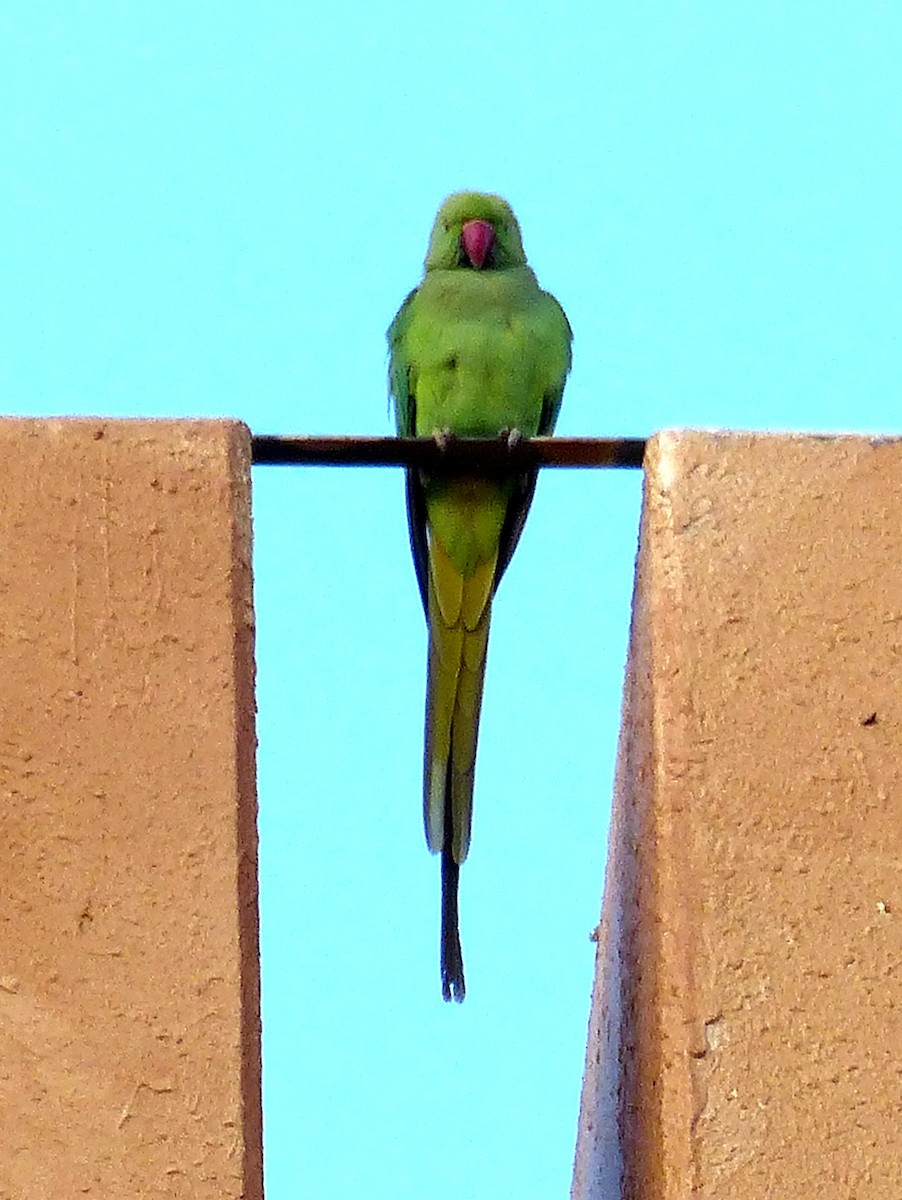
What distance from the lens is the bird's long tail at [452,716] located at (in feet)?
8.57

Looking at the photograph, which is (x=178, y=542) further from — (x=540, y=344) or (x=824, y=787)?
(x=540, y=344)

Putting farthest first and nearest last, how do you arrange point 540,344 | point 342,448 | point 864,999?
point 540,344 → point 342,448 → point 864,999

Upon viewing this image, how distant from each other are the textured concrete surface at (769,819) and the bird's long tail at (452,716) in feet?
1.75

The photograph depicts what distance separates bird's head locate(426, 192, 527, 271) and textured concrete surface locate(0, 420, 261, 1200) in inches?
82.9

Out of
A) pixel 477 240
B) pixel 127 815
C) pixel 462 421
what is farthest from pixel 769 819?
pixel 477 240

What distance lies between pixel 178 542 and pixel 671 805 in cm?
65

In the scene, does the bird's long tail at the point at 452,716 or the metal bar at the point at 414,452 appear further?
the bird's long tail at the point at 452,716

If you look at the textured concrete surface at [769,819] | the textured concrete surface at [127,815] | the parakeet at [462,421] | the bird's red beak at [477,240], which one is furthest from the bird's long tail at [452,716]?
the bird's red beak at [477,240]

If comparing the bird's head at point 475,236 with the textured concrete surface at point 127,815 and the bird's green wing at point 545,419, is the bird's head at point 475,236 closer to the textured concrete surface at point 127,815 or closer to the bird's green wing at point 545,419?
the bird's green wing at point 545,419

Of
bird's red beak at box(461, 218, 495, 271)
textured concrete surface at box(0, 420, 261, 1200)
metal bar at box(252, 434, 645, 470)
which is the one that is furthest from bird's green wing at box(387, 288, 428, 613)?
textured concrete surface at box(0, 420, 261, 1200)

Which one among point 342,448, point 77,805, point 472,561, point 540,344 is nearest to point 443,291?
Result: point 540,344

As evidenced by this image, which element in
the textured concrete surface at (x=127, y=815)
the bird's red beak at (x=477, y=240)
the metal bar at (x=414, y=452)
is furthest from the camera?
the bird's red beak at (x=477, y=240)

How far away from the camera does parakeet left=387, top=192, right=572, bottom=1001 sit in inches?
111

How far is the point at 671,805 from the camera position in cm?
191
